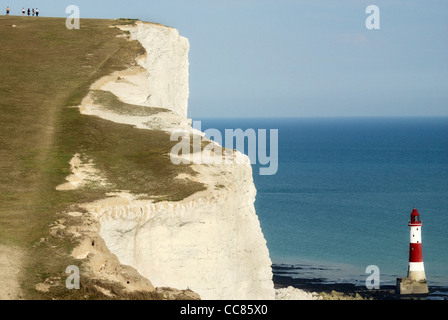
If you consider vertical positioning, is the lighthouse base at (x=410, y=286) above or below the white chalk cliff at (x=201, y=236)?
below

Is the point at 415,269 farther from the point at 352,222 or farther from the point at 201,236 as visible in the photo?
the point at 201,236

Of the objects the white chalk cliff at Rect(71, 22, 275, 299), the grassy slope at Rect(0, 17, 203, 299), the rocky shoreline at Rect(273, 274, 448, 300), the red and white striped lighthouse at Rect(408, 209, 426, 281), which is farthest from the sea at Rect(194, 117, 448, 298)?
the white chalk cliff at Rect(71, 22, 275, 299)

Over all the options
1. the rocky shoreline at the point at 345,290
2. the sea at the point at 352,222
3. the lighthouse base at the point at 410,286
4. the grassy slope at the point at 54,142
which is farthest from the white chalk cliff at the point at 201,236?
the sea at the point at 352,222

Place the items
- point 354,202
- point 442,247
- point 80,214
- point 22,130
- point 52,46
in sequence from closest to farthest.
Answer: point 80,214 → point 22,130 → point 52,46 → point 442,247 → point 354,202

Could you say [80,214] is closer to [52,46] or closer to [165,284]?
[165,284]

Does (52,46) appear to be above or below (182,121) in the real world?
above

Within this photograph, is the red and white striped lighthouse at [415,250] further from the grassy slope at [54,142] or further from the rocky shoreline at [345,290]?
the grassy slope at [54,142]
